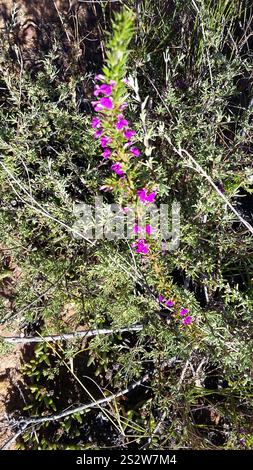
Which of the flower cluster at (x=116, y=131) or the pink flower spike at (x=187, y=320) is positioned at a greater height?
the flower cluster at (x=116, y=131)

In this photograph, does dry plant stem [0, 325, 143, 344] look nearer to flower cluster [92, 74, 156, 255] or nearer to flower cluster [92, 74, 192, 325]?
flower cluster [92, 74, 192, 325]

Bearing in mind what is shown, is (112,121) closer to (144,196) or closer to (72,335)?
(144,196)

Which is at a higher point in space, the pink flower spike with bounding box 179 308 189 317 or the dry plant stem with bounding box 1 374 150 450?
the pink flower spike with bounding box 179 308 189 317

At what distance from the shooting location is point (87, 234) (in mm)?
2783

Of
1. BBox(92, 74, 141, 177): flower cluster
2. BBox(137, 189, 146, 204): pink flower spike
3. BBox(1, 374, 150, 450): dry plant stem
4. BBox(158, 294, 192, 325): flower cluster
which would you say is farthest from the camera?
BBox(1, 374, 150, 450): dry plant stem

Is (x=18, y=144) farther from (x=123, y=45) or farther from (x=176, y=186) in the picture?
(x=123, y=45)

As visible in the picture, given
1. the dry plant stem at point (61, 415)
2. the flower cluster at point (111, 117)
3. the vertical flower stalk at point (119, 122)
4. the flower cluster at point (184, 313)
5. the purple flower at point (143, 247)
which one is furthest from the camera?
the dry plant stem at point (61, 415)

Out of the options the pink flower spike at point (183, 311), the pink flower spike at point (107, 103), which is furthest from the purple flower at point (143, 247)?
the pink flower spike at point (107, 103)

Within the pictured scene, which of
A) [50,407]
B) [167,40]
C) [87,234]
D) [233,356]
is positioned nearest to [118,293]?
[87,234]

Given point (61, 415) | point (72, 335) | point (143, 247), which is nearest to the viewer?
point (143, 247)

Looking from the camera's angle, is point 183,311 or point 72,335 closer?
point 183,311

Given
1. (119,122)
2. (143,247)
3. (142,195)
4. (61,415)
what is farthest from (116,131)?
(61,415)

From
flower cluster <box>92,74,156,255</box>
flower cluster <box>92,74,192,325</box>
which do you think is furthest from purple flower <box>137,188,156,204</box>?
flower cluster <box>92,74,156,255</box>

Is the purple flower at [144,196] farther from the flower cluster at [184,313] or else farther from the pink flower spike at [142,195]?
the flower cluster at [184,313]
